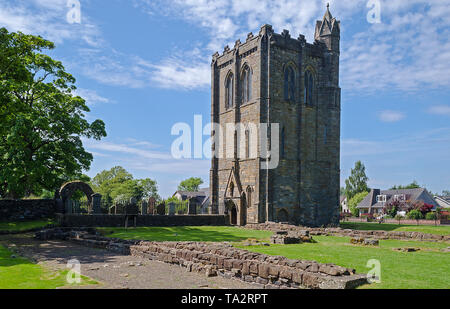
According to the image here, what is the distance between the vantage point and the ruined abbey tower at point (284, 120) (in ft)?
135

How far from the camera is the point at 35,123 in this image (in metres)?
26.1

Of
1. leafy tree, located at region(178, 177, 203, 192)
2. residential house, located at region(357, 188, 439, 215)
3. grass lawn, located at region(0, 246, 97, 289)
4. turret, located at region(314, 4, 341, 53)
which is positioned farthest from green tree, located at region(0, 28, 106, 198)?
leafy tree, located at region(178, 177, 203, 192)

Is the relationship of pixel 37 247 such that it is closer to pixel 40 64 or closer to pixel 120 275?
pixel 120 275

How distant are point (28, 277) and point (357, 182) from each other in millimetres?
97231

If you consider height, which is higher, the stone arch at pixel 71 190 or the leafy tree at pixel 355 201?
the stone arch at pixel 71 190

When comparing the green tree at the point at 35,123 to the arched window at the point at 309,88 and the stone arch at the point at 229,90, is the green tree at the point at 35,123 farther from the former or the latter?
the arched window at the point at 309,88

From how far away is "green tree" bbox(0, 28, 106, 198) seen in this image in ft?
79.7

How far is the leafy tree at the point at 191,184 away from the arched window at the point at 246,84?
82.9 metres

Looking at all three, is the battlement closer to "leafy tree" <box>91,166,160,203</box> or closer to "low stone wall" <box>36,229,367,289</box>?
"low stone wall" <box>36,229,367,289</box>

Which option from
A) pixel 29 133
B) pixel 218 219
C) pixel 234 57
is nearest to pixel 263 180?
pixel 218 219

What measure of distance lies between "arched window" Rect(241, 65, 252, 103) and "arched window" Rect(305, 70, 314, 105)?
639 centimetres

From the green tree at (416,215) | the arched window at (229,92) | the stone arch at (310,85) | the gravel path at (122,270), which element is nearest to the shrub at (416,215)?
the green tree at (416,215)

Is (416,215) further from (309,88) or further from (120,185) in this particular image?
(120,185)
